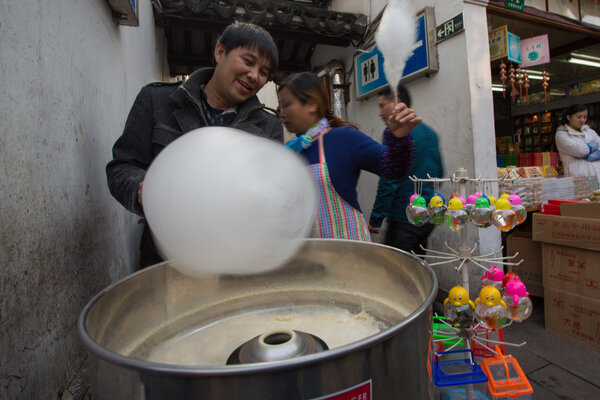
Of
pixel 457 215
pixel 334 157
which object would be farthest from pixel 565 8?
pixel 334 157

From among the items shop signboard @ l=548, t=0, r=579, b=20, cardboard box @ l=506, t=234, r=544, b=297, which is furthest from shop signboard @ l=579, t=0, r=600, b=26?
cardboard box @ l=506, t=234, r=544, b=297

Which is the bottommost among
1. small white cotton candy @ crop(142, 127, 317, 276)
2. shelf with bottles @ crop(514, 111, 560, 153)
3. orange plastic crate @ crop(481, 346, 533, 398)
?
orange plastic crate @ crop(481, 346, 533, 398)

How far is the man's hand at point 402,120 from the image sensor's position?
3.58ft

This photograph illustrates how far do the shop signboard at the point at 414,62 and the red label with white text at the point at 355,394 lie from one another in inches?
113

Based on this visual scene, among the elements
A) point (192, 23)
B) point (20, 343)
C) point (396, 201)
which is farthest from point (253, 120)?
point (192, 23)

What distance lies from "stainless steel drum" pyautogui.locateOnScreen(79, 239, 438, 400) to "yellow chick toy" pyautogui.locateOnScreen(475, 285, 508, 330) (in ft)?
1.54

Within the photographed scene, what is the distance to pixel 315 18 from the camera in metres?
4.01

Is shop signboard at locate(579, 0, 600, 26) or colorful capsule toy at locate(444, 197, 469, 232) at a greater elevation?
shop signboard at locate(579, 0, 600, 26)

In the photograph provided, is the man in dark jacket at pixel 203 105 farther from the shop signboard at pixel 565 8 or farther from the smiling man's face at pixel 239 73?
the shop signboard at pixel 565 8

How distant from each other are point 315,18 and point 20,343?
169 inches

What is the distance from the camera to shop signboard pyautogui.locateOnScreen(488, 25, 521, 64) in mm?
3430

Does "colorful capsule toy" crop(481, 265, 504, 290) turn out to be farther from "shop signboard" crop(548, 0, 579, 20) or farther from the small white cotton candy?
"shop signboard" crop(548, 0, 579, 20)

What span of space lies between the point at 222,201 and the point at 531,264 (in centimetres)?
345

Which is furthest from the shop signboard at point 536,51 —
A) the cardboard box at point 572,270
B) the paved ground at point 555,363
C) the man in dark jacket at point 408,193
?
the paved ground at point 555,363
